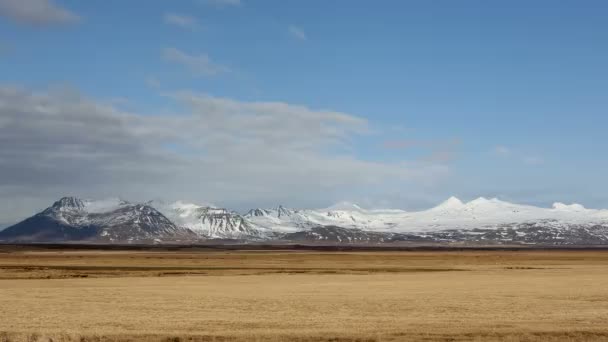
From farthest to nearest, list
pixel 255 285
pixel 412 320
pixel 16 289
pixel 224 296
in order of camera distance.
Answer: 1. pixel 255 285
2. pixel 16 289
3. pixel 224 296
4. pixel 412 320

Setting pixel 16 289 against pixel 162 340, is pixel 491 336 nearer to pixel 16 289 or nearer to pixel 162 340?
pixel 162 340

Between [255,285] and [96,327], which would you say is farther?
[255,285]

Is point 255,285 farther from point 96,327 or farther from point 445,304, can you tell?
point 96,327

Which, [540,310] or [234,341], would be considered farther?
[540,310]

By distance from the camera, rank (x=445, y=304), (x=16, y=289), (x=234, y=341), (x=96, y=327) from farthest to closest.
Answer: (x=16, y=289)
(x=445, y=304)
(x=96, y=327)
(x=234, y=341)

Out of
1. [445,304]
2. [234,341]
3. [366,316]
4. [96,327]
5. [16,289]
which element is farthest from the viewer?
[16,289]

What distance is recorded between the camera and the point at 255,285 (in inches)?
2402

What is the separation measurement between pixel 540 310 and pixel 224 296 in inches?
785

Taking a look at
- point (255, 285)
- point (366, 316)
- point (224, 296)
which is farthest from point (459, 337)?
point (255, 285)

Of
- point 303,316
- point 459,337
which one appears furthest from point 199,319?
point 459,337

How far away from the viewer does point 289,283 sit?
63.0 meters

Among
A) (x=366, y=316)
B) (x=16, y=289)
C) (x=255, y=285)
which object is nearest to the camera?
(x=366, y=316)

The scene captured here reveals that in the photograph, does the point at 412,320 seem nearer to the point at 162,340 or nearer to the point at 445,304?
the point at 445,304

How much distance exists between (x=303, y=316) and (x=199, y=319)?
497cm
